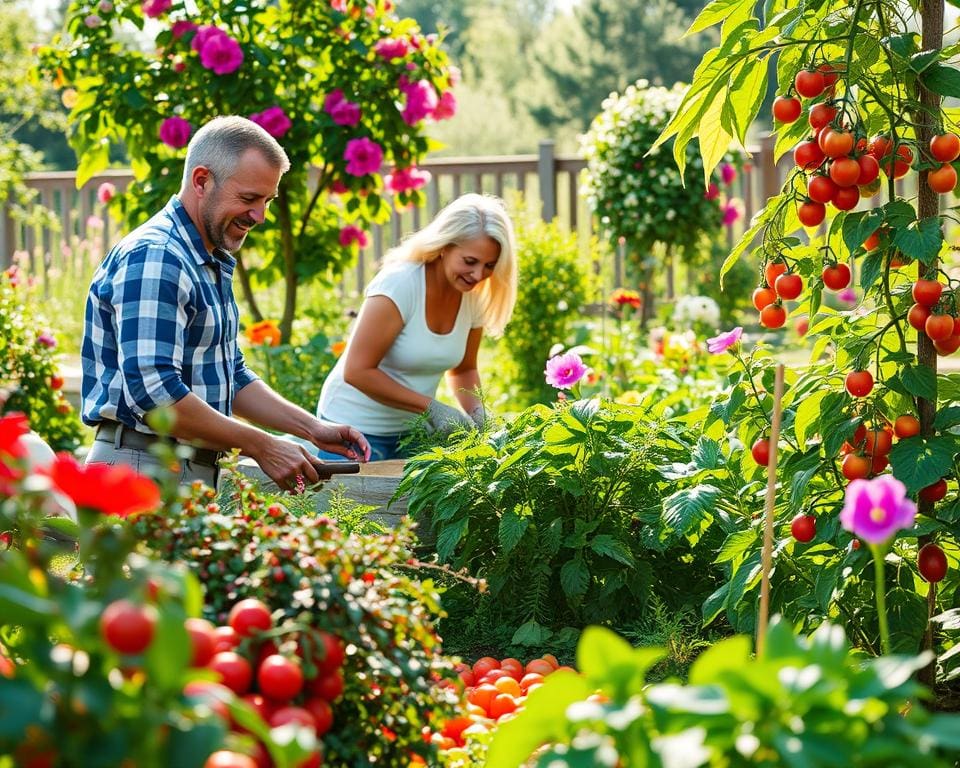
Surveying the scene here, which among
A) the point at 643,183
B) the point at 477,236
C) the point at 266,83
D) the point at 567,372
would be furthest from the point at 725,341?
the point at 643,183

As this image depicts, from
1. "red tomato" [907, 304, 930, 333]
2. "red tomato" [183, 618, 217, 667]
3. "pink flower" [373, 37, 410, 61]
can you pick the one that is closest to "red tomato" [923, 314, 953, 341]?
"red tomato" [907, 304, 930, 333]

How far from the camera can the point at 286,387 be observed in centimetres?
518

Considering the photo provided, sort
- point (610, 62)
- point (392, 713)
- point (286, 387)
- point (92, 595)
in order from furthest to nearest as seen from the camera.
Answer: point (610, 62)
point (286, 387)
point (392, 713)
point (92, 595)

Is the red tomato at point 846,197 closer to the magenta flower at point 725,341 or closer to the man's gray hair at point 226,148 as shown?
the magenta flower at point 725,341

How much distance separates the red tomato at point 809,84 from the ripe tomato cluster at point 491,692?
112 cm

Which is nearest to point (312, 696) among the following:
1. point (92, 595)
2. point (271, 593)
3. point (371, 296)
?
point (271, 593)

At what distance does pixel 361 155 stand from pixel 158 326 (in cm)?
263

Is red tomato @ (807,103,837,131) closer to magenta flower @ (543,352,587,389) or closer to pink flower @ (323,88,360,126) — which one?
magenta flower @ (543,352,587,389)

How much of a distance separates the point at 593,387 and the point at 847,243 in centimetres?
329

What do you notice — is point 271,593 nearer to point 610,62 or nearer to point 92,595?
point 92,595

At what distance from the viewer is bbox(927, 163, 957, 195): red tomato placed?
6.72 feet

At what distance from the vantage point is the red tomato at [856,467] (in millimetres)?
2020

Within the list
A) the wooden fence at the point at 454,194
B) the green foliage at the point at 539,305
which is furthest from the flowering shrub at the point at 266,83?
the wooden fence at the point at 454,194

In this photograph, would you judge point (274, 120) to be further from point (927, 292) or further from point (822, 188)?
point (927, 292)
